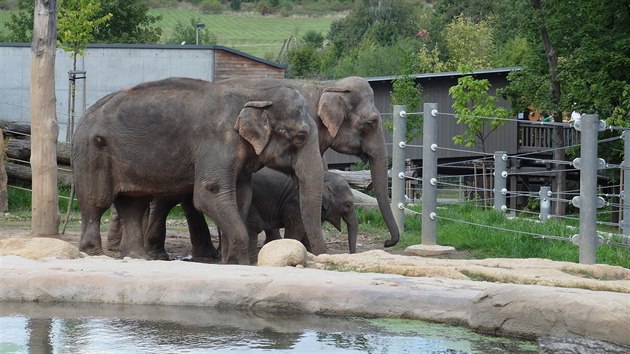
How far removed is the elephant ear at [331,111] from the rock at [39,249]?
386 centimetres

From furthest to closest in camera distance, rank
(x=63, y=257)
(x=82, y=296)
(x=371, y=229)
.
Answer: (x=371, y=229) → (x=63, y=257) → (x=82, y=296)

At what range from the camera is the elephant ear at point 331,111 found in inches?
542

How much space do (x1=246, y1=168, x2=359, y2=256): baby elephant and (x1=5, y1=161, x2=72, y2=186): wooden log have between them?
6307 millimetres

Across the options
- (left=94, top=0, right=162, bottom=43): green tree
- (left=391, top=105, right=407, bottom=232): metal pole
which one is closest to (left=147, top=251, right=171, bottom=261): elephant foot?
(left=391, top=105, right=407, bottom=232): metal pole

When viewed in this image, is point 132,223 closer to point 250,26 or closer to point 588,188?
point 588,188

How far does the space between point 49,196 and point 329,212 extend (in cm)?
322

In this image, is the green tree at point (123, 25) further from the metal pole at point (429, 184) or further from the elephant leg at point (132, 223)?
the elephant leg at point (132, 223)

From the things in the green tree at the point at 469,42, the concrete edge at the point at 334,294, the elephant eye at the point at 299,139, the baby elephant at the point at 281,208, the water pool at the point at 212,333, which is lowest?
the water pool at the point at 212,333

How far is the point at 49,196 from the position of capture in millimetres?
14547

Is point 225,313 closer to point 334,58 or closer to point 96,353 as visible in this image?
point 96,353

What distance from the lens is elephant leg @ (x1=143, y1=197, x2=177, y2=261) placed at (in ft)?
43.9

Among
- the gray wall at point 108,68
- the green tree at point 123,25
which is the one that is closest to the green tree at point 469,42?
the green tree at point 123,25

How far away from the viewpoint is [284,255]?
33.4 ft

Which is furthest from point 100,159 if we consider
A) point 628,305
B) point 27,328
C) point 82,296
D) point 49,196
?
point 628,305
